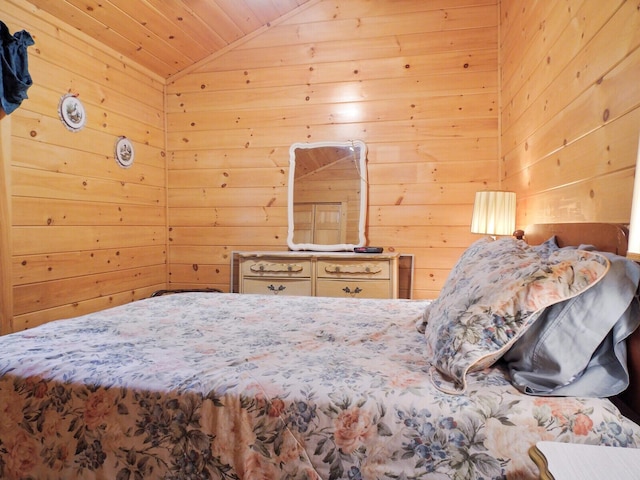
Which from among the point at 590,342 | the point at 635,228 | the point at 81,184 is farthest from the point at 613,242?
the point at 81,184

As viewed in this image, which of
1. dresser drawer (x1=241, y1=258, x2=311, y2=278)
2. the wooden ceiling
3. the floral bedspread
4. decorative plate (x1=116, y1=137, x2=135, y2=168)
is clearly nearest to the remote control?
dresser drawer (x1=241, y1=258, x2=311, y2=278)

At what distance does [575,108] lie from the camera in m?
1.53

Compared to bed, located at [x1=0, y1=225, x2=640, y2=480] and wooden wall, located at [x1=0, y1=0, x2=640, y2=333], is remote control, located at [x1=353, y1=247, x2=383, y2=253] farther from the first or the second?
bed, located at [x1=0, y1=225, x2=640, y2=480]

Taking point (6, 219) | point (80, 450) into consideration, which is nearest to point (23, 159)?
point (6, 219)

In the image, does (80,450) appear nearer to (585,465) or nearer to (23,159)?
(585,465)

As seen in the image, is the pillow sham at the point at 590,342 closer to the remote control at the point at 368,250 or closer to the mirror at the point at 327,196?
the remote control at the point at 368,250

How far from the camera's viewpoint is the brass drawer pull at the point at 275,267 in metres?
2.93

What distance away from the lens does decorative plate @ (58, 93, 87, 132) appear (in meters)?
2.49

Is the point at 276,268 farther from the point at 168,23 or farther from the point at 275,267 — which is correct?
the point at 168,23

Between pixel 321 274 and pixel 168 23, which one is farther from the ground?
pixel 168 23

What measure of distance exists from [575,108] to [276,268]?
209 centimetres

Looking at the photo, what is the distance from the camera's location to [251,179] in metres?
3.45

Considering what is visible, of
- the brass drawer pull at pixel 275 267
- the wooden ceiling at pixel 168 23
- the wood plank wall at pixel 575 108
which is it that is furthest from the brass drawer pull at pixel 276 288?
the wooden ceiling at pixel 168 23

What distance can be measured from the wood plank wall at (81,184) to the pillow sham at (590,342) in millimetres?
2556
